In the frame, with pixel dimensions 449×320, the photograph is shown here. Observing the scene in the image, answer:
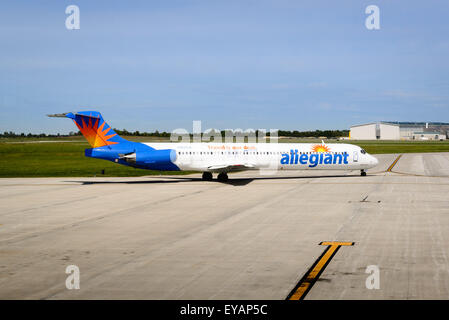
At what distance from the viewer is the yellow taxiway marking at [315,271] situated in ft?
36.2

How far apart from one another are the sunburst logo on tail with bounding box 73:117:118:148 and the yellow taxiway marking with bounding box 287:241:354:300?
2486 centimetres

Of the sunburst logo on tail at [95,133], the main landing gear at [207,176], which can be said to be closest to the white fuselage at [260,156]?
the main landing gear at [207,176]

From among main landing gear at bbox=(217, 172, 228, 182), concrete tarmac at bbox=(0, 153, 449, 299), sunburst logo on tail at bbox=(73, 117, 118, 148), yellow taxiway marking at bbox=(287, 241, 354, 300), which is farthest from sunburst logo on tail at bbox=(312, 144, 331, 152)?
yellow taxiway marking at bbox=(287, 241, 354, 300)

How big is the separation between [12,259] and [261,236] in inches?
332

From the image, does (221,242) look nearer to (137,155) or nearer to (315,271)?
(315,271)

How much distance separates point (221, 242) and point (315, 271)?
463 cm

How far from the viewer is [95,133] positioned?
37.4 m

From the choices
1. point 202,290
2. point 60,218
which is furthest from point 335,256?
point 60,218

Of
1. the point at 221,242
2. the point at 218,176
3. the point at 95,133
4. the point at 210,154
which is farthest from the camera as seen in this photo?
the point at 218,176

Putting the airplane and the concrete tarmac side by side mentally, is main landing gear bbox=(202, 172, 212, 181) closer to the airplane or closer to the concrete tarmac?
the airplane

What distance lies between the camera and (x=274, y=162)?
40969 mm

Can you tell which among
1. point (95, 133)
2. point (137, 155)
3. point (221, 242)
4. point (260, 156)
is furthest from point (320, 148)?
point (221, 242)

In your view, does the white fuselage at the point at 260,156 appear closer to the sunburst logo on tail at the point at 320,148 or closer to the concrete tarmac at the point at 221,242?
the sunburst logo on tail at the point at 320,148
